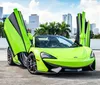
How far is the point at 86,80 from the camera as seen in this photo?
7.14 metres

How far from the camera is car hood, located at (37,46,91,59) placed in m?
7.88

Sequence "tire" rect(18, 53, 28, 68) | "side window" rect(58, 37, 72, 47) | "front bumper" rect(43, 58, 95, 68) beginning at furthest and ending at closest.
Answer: "tire" rect(18, 53, 28, 68)
"side window" rect(58, 37, 72, 47)
"front bumper" rect(43, 58, 95, 68)

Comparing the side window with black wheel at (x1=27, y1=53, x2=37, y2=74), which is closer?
black wheel at (x1=27, y1=53, x2=37, y2=74)

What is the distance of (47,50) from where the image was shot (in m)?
8.13

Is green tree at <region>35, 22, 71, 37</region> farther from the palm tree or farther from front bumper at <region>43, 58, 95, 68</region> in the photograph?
front bumper at <region>43, 58, 95, 68</region>

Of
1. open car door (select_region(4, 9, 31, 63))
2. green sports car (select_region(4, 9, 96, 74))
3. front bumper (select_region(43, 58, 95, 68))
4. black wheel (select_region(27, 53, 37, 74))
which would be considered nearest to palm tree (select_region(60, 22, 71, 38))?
green sports car (select_region(4, 9, 96, 74))

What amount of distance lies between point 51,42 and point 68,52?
973 mm

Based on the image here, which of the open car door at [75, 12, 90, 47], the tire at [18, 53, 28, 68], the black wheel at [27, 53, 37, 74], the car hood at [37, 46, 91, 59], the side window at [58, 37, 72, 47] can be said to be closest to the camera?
the car hood at [37, 46, 91, 59]

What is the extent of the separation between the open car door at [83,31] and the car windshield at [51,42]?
1.29 meters

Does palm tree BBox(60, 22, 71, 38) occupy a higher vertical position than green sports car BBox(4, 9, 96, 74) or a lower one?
lower

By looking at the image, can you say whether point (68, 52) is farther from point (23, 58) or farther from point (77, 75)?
point (23, 58)

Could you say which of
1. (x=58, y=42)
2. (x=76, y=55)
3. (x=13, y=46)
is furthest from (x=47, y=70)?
(x=13, y=46)

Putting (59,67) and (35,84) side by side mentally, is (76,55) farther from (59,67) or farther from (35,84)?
(35,84)

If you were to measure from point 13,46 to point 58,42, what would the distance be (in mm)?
1625
